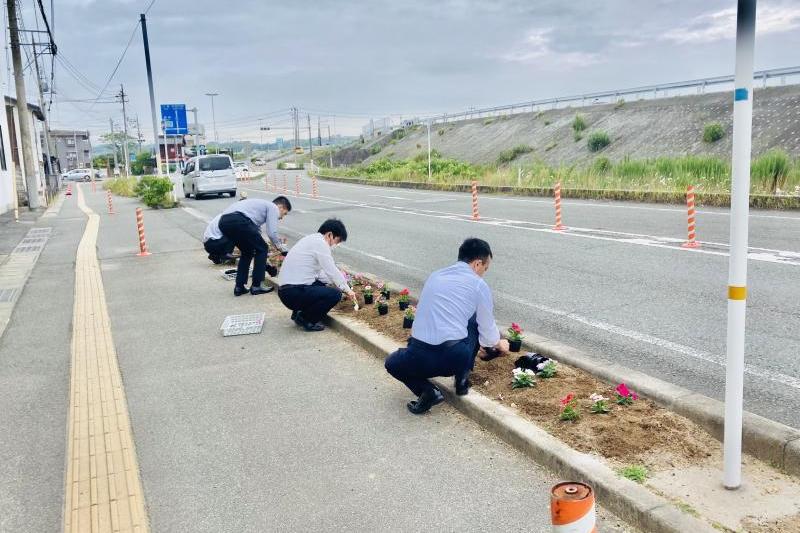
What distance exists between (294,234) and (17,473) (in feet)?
39.7

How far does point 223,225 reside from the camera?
9070 millimetres

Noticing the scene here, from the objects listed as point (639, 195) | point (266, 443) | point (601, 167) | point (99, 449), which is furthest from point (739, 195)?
point (601, 167)

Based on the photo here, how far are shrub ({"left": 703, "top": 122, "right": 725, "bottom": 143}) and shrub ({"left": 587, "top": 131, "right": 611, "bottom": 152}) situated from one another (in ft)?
22.3

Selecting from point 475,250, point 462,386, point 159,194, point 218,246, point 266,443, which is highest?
point 475,250

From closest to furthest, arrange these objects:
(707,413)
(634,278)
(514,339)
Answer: (707,413), (514,339), (634,278)

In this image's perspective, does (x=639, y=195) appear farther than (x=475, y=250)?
Yes

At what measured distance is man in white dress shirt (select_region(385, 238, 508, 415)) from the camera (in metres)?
4.64

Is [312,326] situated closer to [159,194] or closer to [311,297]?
[311,297]

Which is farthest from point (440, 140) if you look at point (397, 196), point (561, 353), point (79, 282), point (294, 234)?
point (561, 353)

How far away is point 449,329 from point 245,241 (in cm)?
520

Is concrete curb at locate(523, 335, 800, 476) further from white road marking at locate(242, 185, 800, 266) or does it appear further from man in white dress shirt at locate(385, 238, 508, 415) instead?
white road marking at locate(242, 185, 800, 266)

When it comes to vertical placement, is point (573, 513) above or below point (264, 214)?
below

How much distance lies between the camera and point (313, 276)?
705 centimetres

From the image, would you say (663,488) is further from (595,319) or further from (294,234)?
(294,234)
